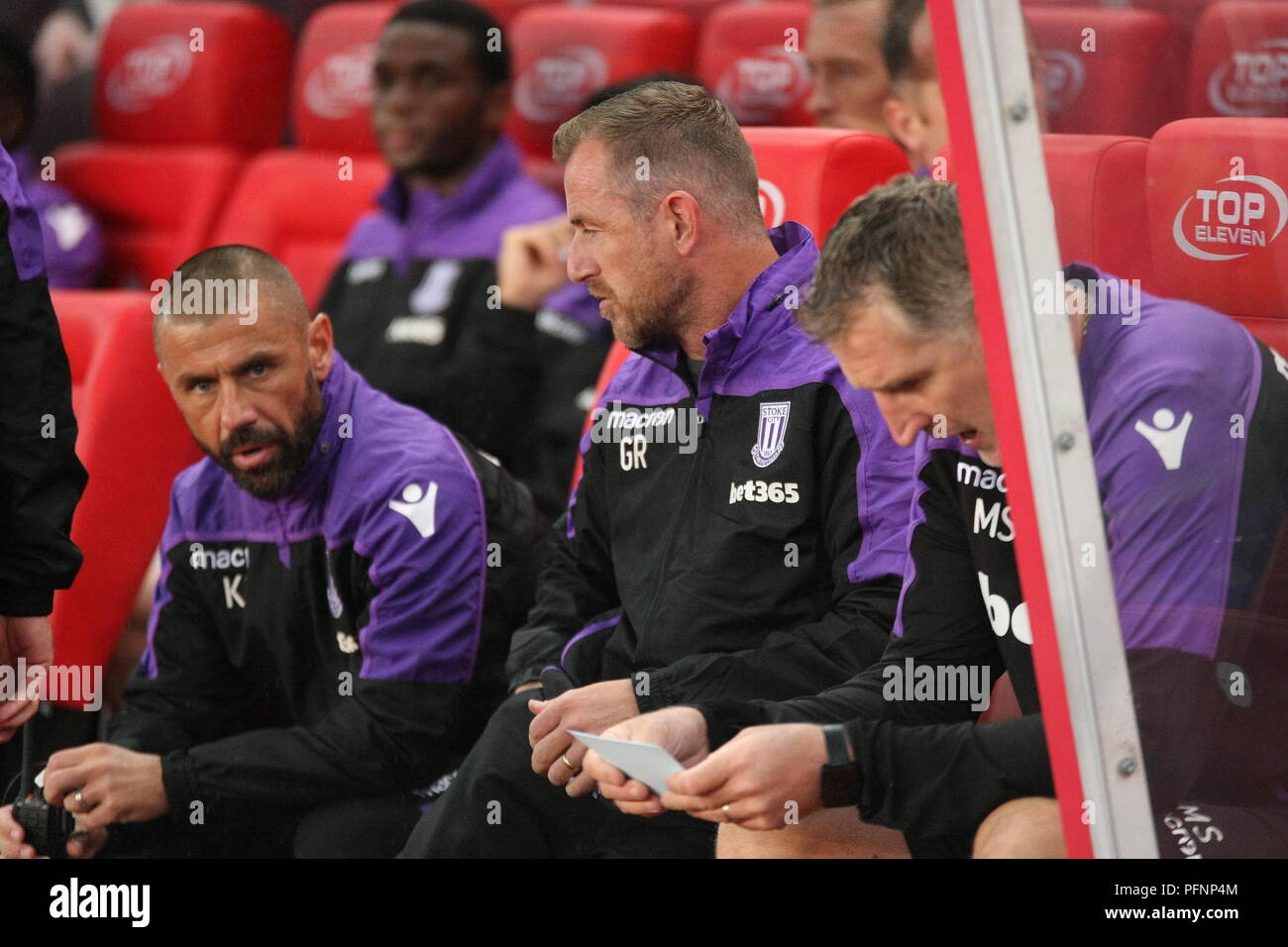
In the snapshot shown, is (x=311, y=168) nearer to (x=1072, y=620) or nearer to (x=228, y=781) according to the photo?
(x=228, y=781)

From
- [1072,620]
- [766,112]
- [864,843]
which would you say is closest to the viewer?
[1072,620]

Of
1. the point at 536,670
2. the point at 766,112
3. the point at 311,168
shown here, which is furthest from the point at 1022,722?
the point at 311,168

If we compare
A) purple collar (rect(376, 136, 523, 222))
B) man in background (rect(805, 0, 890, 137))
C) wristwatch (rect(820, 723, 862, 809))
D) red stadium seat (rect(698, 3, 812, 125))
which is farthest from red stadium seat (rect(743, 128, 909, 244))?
red stadium seat (rect(698, 3, 812, 125))

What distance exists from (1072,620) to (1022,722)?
0.71 feet

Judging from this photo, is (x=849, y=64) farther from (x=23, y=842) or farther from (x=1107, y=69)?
(x=23, y=842)

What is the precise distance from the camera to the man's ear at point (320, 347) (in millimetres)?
2266

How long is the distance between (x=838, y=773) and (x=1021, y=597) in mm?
254

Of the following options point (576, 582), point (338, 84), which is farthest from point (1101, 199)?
point (338, 84)

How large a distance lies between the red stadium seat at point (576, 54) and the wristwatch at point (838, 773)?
2.26 meters

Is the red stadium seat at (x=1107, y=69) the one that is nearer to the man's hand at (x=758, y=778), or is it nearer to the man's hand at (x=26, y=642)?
the man's hand at (x=758, y=778)

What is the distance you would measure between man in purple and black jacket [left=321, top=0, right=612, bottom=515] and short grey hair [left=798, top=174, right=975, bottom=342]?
1.29 metres

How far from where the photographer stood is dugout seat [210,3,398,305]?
380 cm

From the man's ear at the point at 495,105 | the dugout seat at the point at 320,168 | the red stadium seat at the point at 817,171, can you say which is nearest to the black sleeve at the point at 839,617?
the red stadium seat at the point at 817,171
